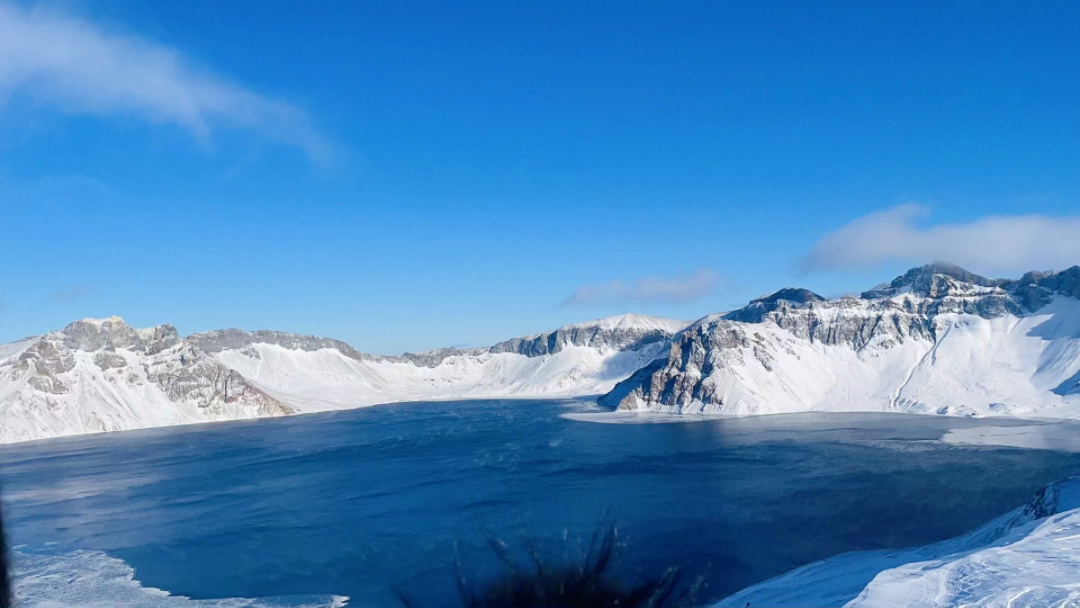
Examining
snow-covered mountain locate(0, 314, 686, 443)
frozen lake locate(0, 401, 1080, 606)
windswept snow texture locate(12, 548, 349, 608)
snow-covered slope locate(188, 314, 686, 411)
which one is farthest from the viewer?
snow-covered slope locate(188, 314, 686, 411)

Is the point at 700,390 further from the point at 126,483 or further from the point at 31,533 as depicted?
the point at 31,533

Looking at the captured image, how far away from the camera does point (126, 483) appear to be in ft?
159

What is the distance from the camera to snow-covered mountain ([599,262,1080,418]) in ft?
283

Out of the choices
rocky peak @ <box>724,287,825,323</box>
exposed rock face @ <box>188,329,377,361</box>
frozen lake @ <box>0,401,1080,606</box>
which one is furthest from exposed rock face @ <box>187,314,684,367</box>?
frozen lake @ <box>0,401,1080,606</box>

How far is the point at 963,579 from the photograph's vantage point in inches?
529

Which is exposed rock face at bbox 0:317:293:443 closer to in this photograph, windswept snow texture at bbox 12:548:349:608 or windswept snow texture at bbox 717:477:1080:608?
windswept snow texture at bbox 12:548:349:608

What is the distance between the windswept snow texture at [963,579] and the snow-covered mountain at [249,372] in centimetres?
9468

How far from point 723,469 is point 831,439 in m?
19.1

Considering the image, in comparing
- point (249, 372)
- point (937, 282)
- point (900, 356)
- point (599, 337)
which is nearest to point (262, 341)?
point (249, 372)

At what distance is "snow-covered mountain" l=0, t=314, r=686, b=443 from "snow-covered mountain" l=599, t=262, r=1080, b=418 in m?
46.0

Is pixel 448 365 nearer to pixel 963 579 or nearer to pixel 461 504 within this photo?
pixel 461 504

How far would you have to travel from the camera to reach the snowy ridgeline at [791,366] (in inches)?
3438

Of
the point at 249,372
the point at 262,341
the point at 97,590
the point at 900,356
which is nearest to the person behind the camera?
the point at 97,590

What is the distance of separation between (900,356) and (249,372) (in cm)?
12715
